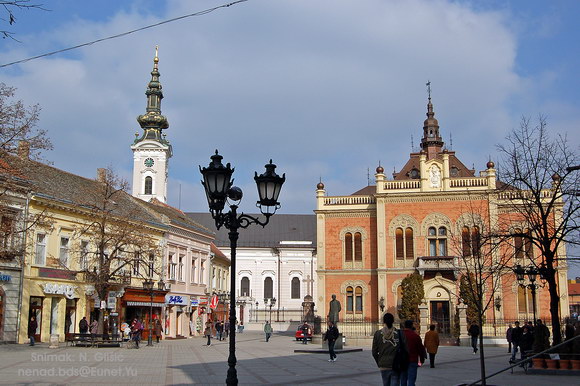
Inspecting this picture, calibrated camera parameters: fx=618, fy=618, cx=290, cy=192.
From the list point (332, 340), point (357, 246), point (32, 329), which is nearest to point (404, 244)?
point (357, 246)

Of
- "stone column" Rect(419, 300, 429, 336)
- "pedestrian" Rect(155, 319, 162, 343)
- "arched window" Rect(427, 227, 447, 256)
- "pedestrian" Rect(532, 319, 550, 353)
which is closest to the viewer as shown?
"pedestrian" Rect(532, 319, 550, 353)

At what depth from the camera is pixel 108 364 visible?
68.3ft

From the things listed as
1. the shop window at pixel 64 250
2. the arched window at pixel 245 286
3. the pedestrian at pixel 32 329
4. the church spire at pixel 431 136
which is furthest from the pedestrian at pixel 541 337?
the arched window at pixel 245 286

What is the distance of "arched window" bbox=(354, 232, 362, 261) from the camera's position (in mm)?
48219

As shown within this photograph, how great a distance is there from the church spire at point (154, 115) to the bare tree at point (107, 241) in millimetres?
27506

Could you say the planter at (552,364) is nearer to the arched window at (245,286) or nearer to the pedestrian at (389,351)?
the pedestrian at (389,351)

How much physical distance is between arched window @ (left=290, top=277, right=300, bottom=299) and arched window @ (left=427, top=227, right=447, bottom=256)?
32.9 m

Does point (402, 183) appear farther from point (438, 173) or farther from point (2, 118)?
point (2, 118)

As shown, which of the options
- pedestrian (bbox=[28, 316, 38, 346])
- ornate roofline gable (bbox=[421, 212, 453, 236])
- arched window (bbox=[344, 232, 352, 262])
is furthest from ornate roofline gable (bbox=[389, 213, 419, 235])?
pedestrian (bbox=[28, 316, 38, 346])

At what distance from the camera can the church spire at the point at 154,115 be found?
68875mm

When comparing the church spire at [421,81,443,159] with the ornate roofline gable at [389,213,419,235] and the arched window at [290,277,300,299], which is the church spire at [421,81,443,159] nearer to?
the ornate roofline gable at [389,213,419,235]

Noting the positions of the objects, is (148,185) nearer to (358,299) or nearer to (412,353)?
(358,299)

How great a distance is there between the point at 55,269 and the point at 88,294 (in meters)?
3.17

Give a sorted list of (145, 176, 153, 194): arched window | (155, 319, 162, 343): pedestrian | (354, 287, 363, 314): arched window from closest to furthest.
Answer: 1. (155, 319, 162, 343): pedestrian
2. (354, 287, 363, 314): arched window
3. (145, 176, 153, 194): arched window
